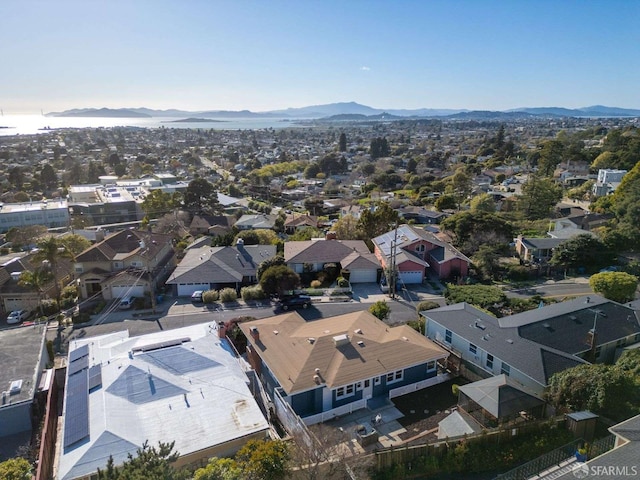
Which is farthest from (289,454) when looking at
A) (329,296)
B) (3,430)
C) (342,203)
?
(342,203)

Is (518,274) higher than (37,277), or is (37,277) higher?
(37,277)

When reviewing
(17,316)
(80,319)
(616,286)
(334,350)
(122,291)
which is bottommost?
(17,316)

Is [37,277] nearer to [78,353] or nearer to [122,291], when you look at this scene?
[122,291]

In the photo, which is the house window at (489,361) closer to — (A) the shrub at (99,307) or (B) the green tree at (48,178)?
(A) the shrub at (99,307)

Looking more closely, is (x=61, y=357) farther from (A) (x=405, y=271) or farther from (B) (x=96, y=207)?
(B) (x=96, y=207)

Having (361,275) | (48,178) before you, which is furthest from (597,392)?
(48,178)

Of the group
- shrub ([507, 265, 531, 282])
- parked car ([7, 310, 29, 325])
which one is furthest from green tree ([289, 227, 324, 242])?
parked car ([7, 310, 29, 325])

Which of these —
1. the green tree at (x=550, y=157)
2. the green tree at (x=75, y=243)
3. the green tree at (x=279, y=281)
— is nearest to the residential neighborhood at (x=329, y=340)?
the green tree at (x=279, y=281)
